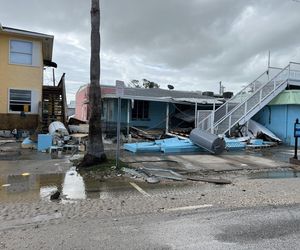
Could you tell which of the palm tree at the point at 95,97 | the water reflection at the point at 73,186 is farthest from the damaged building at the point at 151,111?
the water reflection at the point at 73,186

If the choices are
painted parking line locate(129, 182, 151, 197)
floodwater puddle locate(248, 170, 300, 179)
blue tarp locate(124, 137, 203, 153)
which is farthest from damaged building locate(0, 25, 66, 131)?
floodwater puddle locate(248, 170, 300, 179)

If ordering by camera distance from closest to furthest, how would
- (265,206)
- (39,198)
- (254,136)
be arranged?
(265,206)
(39,198)
(254,136)

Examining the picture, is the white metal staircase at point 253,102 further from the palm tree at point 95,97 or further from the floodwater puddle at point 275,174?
the palm tree at point 95,97

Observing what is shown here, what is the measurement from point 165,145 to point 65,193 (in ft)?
27.2

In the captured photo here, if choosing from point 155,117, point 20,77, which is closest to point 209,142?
point 155,117

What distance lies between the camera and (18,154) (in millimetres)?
14555

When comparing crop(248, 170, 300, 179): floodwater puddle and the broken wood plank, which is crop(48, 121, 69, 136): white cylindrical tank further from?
crop(248, 170, 300, 179): floodwater puddle

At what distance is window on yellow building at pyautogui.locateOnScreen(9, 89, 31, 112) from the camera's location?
2258 centimetres

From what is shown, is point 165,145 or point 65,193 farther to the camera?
point 165,145

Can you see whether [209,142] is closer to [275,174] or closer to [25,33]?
[275,174]

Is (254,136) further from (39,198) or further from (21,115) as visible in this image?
(39,198)

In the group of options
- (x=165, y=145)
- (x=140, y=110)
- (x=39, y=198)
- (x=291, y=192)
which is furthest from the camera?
(x=140, y=110)

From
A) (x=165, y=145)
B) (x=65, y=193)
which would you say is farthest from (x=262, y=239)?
(x=165, y=145)

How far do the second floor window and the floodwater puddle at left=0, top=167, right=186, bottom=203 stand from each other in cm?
1439
